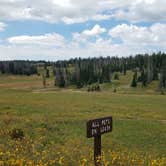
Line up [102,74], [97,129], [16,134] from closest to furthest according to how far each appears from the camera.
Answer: [97,129]
[16,134]
[102,74]

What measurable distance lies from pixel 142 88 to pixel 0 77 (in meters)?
84.3

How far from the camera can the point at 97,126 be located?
9.91 m

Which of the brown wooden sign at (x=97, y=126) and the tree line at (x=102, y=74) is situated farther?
the tree line at (x=102, y=74)

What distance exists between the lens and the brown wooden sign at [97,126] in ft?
31.6

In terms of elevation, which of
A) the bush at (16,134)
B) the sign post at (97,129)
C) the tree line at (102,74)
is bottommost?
the tree line at (102,74)

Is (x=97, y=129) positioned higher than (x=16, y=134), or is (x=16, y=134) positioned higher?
(x=97, y=129)

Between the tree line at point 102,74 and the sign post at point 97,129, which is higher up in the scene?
the sign post at point 97,129

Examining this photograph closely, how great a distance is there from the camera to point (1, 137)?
16000mm

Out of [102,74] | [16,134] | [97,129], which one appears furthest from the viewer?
[102,74]

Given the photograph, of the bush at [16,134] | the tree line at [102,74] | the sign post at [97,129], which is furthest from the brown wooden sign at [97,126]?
the tree line at [102,74]

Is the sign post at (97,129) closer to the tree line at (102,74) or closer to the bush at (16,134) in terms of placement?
the bush at (16,134)

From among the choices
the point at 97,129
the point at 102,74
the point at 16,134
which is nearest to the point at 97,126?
the point at 97,129

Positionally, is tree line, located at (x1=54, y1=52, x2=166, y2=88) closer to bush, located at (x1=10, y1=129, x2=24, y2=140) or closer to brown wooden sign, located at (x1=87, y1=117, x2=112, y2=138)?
bush, located at (x1=10, y1=129, x2=24, y2=140)

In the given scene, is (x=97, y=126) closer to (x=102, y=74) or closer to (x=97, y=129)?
(x=97, y=129)
